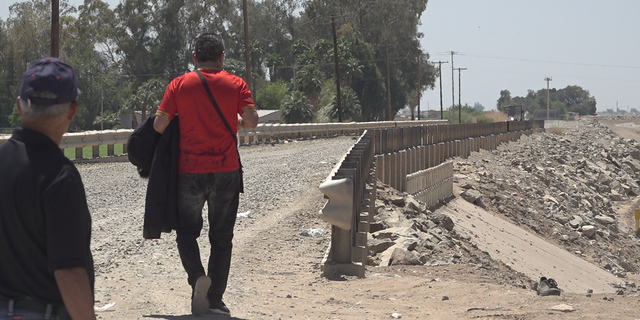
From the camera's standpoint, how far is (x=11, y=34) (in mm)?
79562

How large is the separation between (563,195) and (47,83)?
2929 centimetres

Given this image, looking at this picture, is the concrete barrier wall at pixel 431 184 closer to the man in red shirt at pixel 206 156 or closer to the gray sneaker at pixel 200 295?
the man in red shirt at pixel 206 156

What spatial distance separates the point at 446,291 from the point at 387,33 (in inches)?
3349

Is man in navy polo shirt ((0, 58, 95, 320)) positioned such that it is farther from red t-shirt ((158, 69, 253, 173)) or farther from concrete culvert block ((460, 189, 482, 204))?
concrete culvert block ((460, 189, 482, 204))

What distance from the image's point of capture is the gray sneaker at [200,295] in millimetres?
5484

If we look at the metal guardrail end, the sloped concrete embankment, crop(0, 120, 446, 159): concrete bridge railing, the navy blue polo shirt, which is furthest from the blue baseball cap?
the sloped concrete embankment

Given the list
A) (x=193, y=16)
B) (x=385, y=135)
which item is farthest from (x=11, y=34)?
(x=385, y=135)

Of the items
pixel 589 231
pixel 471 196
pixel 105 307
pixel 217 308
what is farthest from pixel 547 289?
pixel 589 231

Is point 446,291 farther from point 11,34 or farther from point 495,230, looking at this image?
point 11,34

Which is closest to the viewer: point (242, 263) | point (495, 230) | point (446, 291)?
point (446, 291)

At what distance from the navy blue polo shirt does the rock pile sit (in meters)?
17.8

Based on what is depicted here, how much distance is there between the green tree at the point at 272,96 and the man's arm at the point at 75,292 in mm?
83748

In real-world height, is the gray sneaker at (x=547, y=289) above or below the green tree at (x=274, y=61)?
below

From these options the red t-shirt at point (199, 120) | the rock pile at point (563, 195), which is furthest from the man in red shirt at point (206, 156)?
the rock pile at point (563, 195)
